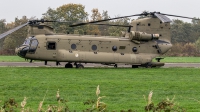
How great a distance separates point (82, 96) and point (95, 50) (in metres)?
14.6

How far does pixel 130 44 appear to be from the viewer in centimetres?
2731

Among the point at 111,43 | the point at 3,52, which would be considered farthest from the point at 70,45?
the point at 3,52

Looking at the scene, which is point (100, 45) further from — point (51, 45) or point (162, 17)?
point (162, 17)

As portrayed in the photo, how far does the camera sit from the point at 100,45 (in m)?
26.6

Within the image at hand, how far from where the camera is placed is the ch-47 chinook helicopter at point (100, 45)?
2569 cm

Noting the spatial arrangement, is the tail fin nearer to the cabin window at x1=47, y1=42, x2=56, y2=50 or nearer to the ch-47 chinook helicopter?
the ch-47 chinook helicopter

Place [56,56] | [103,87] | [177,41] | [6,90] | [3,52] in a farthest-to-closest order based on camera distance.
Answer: [177,41]
[3,52]
[56,56]
[103,87]
[6,90]

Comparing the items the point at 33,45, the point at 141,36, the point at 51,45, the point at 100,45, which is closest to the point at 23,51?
the point at 33,45

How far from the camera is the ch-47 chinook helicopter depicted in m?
25.7

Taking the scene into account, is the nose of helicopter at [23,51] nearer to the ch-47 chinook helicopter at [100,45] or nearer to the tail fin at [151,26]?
the ch-47 chinook helicopter at [100,45]

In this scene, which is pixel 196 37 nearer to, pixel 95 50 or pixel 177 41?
pixel 177 41

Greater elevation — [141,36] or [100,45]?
[141,36]

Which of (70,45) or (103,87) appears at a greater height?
(70,45)

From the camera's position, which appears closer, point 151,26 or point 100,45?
point 100,45
